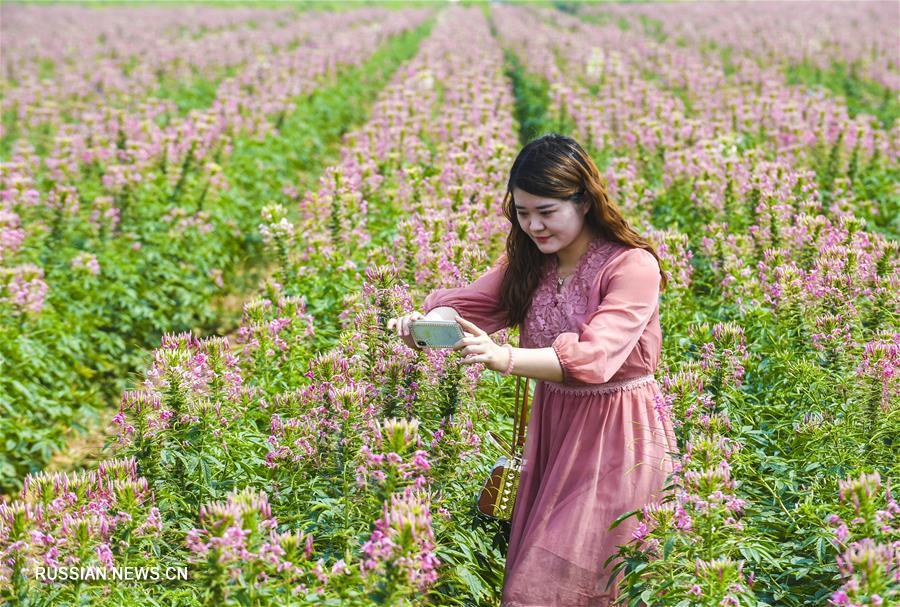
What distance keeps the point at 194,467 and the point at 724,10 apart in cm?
3151

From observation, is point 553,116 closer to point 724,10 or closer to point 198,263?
point 198,263

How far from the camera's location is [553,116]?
479 inches

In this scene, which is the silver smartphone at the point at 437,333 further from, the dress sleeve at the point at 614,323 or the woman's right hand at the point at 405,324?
the dress sleeve at the point at 614,323

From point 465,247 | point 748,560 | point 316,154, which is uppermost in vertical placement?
point 465,247

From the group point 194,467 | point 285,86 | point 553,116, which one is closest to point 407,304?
point 194,467

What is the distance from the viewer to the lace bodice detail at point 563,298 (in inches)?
139

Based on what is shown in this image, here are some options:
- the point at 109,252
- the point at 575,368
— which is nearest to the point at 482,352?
the point at 575,368

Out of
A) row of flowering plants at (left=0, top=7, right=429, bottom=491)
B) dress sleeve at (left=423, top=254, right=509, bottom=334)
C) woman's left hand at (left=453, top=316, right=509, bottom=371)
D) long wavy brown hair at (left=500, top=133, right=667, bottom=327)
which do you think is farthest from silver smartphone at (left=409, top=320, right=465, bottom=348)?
row of flowering plants at (left=0, top=7, right=429, bottom=491)

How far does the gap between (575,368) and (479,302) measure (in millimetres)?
785

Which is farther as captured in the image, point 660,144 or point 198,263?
point 660,144

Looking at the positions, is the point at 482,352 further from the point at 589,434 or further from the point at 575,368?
the point at 589,434

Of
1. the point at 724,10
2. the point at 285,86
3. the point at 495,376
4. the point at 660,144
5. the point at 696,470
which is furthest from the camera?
the point at 724,10

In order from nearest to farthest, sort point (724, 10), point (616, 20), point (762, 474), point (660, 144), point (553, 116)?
point (762, 474) → point (660, 144) → point (553, 116) → point (724, 10) → point (616, 20)

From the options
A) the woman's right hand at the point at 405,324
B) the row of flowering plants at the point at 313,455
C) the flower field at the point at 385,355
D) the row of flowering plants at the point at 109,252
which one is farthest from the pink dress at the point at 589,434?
the row of flowering plants at the point at 109,252
